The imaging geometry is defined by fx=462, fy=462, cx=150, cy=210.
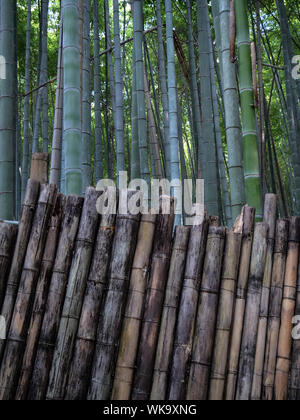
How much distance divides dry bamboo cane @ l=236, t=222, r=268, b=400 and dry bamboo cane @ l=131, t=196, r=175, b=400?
34 cm

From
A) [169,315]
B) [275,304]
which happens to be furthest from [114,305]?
[275,304]

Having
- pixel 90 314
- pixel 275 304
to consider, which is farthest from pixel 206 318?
pixel 90 314

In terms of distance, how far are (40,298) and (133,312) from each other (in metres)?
0.37

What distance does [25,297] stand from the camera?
1.81 meters

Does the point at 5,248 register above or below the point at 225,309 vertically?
above

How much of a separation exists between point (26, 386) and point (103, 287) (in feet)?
1.53

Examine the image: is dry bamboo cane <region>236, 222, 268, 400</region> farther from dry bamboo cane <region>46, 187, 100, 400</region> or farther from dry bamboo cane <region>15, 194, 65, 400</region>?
dry bamboo cane <region>15, 194, 65, 400</region>

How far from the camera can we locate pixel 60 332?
1783 millimetres

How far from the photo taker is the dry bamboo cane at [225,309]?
1.77 meters

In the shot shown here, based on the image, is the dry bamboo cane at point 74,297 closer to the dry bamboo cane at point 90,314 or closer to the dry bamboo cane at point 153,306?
the dry bamboo cane at point 90,314

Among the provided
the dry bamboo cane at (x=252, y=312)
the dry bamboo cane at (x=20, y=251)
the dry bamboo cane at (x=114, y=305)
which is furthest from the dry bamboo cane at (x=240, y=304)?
the dry bamboo cane at (x=20, y=251)

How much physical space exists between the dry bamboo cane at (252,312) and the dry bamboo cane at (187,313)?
21 cm

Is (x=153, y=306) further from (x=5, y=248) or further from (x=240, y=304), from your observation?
(x=5, y=248)
